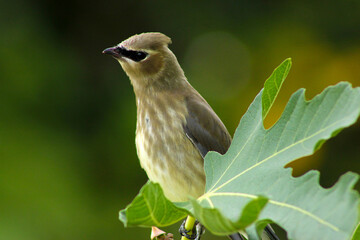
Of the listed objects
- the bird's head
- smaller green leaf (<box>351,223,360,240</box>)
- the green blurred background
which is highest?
the bird's head

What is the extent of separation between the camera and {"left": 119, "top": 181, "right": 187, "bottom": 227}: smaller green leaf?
3.11 feet

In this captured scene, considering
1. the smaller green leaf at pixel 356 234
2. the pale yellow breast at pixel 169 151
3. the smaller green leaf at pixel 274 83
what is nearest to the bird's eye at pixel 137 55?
the pale yellow breast at pixel 169 151

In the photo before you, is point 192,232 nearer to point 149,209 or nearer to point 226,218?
point 149,209

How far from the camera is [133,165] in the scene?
196 inches

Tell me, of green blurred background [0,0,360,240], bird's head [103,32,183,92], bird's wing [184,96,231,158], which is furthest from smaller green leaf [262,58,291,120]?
green blurred background [0,0,360,240]

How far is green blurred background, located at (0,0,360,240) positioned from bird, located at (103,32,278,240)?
189 centimetres

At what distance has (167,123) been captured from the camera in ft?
7.95

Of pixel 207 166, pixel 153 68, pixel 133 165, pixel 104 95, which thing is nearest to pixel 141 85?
pixel 153 68

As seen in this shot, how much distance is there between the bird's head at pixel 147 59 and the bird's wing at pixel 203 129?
0.17 m

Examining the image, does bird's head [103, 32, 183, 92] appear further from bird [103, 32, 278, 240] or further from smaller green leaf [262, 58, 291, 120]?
smaller green leaf [262, 58, 291, 120]

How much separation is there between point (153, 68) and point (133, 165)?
266 centimetres

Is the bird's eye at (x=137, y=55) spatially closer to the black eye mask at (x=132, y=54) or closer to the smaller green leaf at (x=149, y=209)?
the black eye mask at (x=132, y=54)

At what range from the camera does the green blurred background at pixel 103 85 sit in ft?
15.4

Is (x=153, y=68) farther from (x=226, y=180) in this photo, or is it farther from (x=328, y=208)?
(x=328, y=208)
